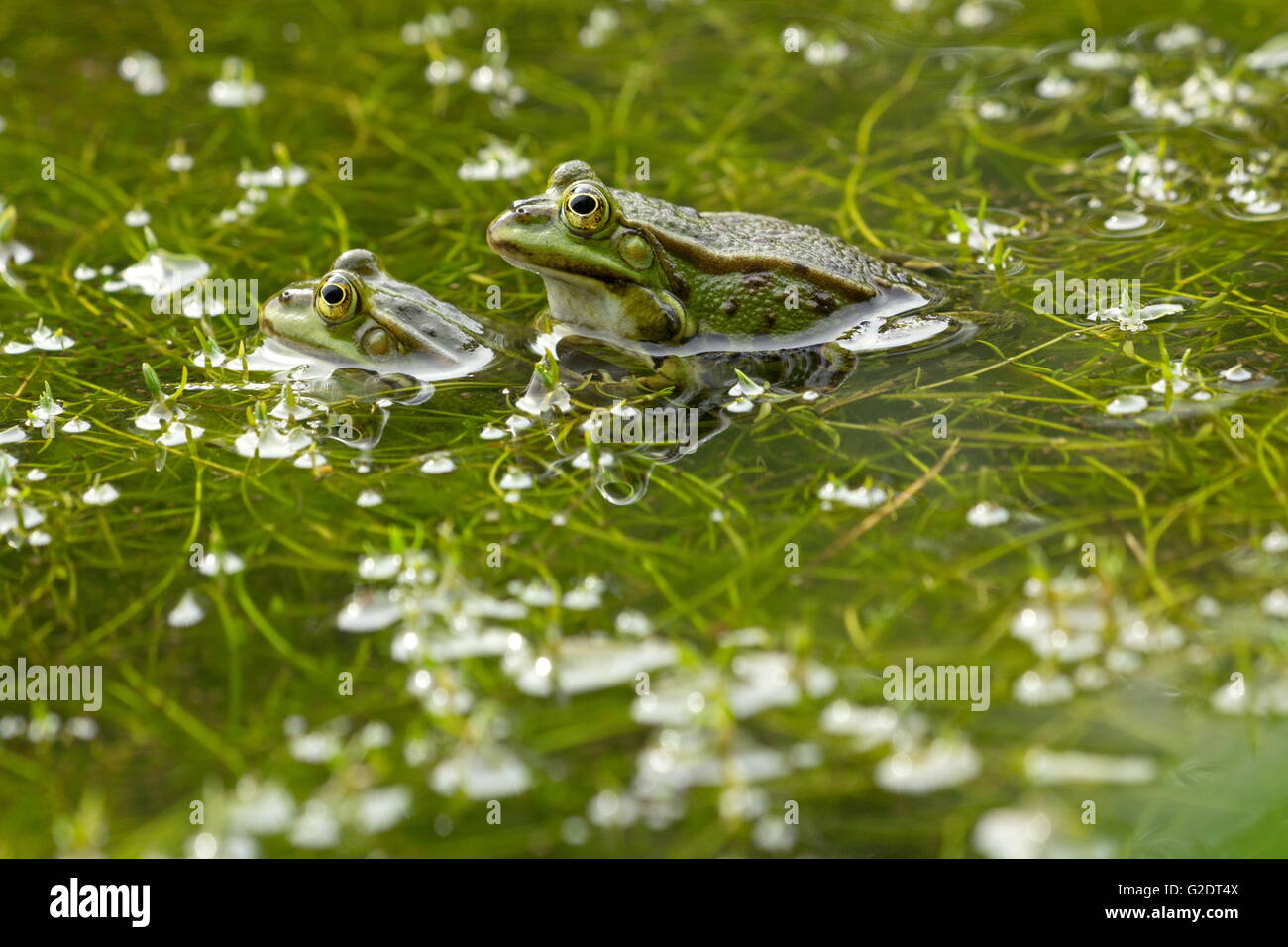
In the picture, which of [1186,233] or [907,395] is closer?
[907,395]

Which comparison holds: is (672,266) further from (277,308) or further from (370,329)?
(277,308)

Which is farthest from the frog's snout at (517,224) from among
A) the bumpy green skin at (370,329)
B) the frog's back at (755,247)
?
the bumpy green skin at (370,329)

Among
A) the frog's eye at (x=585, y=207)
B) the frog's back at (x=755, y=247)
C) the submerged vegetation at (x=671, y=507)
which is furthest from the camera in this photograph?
the frog's back at (x=755, y=247)

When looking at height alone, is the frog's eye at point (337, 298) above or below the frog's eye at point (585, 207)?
below

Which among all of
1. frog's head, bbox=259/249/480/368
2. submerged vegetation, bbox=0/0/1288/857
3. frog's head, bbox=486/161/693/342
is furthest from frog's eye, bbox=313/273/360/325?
frog's head, bbox=486/161/693/342

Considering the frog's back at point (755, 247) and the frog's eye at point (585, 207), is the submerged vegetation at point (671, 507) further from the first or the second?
the frog's eye at point (585, 207)

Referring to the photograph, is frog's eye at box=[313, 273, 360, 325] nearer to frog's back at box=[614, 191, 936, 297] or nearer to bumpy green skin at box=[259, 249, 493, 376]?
bumpy green skin at box=[259, 249, 493, 376]

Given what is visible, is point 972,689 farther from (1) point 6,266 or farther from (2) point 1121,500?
(1) point 6,266

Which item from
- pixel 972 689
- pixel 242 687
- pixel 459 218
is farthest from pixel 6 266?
pixel 972 689
